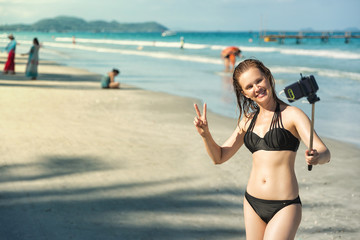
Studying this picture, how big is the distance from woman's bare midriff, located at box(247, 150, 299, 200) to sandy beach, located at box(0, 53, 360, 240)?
5.97 ft

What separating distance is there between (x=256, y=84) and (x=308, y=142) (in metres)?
0.49

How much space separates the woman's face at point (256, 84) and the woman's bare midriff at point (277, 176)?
325 mm

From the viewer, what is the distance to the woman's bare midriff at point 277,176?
2477 mm

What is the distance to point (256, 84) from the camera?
8.25ft

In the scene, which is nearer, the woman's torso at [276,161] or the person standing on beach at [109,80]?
the woman's torso at [276,161]

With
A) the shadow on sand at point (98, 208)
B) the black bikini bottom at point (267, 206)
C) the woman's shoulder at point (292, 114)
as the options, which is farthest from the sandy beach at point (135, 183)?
the woman's shoulder at point (292, 114)

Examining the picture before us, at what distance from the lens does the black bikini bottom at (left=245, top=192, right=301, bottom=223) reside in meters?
2.47

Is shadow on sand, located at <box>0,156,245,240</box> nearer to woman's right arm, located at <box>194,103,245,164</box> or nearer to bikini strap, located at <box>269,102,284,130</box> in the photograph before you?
woman's right arm, located at <box>194,103,245,164</box>

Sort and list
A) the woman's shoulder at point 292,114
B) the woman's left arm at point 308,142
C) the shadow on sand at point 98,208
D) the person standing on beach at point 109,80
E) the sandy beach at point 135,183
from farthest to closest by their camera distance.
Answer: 1. the person standing on beach at point 109,80
2. the sandy beach at point 135,183
3. the shadow on sand at point 98,208
4. the woman's shoulder at point 292,114
5. the woman's left arm at point 308,142

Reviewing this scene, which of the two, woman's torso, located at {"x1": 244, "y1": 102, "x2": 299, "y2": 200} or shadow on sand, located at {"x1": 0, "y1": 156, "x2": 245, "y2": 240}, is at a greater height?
woman's torso, located at {"x1": 244, "y1": 102, "x2": 299, "y2": 200}

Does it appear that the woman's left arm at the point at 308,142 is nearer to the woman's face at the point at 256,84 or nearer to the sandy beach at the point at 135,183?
the woman's face at the point at 256,84

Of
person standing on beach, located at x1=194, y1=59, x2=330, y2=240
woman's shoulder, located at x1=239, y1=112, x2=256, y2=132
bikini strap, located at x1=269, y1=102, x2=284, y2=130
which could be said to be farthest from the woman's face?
woman's shoulder, located at x1=239, y1=112, x2=256, y2=132

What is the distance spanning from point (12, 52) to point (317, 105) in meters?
13.3

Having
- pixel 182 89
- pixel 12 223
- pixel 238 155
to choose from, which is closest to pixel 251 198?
pixel 12 223
